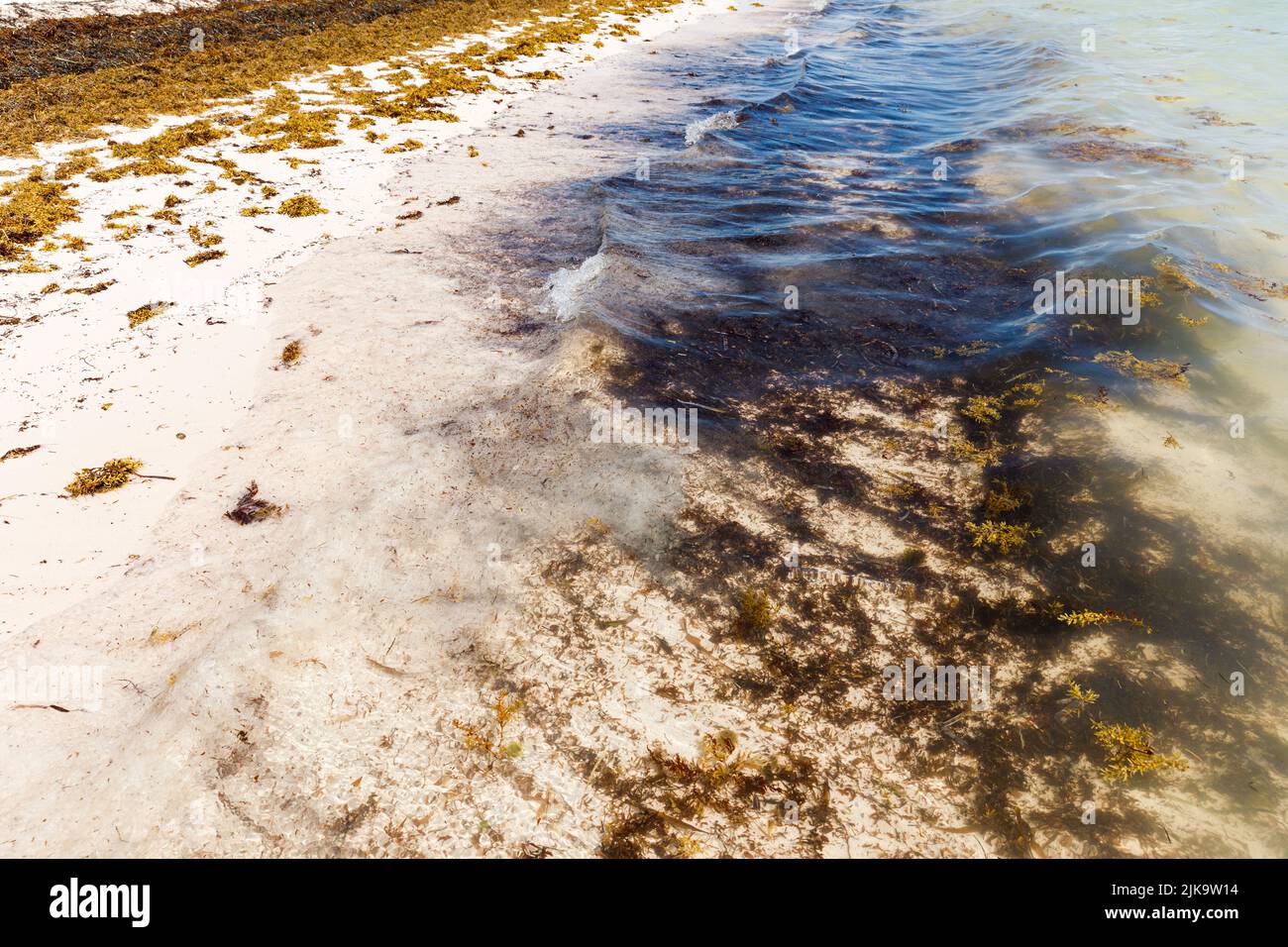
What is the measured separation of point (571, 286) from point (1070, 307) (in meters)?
8.22

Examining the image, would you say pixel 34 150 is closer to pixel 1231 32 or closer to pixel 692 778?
pixel 692 778

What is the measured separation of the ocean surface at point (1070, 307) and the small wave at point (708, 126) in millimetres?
130

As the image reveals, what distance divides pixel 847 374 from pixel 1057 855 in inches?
241

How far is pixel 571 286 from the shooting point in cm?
1091

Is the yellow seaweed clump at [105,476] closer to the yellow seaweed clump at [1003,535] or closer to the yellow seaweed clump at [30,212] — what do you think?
the yellow seaweed clump at [30,212]

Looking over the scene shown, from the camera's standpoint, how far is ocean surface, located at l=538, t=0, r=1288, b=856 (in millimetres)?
5477

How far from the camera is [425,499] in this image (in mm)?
6797

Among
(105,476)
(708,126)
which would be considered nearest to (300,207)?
(105,476)

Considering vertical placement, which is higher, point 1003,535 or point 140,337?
point 140,337

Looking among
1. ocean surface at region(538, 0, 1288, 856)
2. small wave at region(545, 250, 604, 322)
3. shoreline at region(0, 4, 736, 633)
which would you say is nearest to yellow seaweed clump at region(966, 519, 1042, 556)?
ocean surface at region(538, 0, 1288, 856)

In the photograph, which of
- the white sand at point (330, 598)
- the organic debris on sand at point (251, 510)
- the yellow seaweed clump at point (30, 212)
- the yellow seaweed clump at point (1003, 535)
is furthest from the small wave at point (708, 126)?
the organic debris on sand at point (251, 510)

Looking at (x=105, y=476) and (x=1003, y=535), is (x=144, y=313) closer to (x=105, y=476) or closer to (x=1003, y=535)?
(x=105, y=476)

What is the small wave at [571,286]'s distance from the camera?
10.1 meters

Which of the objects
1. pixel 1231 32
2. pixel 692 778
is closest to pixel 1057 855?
pixel 692 778
